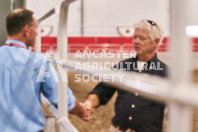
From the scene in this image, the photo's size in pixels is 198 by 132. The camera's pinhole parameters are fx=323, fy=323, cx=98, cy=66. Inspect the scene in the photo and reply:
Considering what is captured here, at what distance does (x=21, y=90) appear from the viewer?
1.36 m

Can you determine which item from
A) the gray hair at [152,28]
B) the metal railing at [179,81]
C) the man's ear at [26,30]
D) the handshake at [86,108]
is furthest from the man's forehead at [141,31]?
the metal railing at [179,81]

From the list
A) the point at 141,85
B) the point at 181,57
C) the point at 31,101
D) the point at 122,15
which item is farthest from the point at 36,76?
the point at 122,15

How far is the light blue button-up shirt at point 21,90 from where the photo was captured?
1352mm

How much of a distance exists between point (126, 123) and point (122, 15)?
9919mm

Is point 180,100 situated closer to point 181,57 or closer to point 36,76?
point 181,57

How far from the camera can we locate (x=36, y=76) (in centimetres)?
138

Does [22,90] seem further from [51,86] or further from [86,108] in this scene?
[86,108]

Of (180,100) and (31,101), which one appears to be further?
(31,101)

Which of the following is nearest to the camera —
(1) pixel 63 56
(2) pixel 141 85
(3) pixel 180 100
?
(3) pixel 180 100
